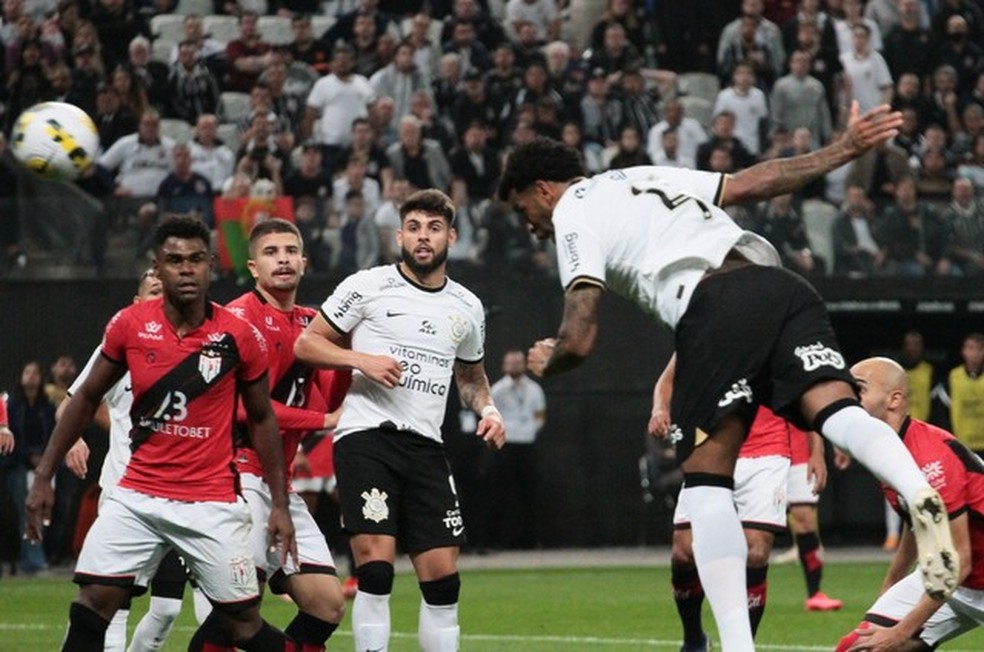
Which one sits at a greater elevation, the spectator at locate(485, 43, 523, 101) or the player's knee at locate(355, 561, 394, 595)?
the spectator at locate(485, 43, 523, 101)

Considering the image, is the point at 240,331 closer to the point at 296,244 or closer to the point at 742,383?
the point at 296,244

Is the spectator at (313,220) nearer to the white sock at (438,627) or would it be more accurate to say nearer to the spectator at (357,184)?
the spectator at (357,184)

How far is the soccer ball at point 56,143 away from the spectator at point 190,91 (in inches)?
375

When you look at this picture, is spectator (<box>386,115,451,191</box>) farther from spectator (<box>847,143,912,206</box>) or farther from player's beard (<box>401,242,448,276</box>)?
player's beard (<box>401,242,448,276</box>)

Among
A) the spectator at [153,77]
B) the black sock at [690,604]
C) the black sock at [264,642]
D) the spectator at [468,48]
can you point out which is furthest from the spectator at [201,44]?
the black sock at [264,642]

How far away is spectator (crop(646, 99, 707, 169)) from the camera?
903 inches

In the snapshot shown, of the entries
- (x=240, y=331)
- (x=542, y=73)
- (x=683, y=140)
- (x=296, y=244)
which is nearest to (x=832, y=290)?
(x=683, y=140)

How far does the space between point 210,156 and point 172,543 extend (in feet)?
45.0

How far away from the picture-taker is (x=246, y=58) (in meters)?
24.4

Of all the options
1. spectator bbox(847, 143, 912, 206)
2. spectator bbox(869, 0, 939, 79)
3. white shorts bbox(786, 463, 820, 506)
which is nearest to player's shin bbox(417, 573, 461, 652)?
white shorts bbox(786, 463, 820, 506)

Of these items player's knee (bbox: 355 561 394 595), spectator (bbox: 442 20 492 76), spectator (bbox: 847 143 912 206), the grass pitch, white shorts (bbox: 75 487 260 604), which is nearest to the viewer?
white shorts (bbox: 75 487 260 604)

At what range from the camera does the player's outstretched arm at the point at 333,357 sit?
959 centimetres

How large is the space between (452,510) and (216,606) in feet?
4.97

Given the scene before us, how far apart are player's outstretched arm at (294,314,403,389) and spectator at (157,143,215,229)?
10055 millimetres
